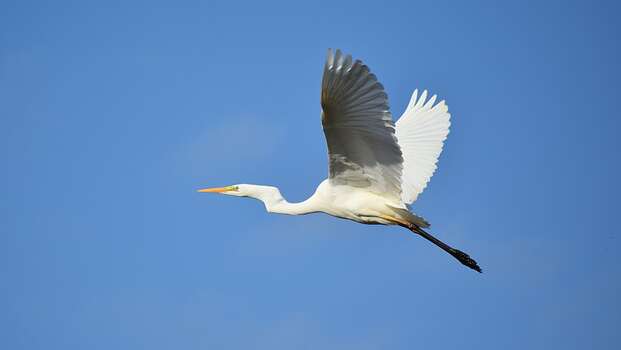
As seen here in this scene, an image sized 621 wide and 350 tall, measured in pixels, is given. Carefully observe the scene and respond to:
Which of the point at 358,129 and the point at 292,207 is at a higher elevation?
the point at 358,129

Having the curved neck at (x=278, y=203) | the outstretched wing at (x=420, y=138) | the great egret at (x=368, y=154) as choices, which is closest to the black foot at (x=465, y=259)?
the great egret at (x=368, y=154)

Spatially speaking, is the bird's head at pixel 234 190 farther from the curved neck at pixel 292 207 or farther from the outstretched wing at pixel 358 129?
the outstretched wing at pixel 358 129

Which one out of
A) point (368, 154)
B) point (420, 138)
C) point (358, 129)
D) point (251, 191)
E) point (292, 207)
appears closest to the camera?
point (358, 129)

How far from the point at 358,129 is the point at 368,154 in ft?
2.75

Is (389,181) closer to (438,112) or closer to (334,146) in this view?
(334,146)

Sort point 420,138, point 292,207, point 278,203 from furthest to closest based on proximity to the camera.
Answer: point 420,138, point 278,203, point 292,207

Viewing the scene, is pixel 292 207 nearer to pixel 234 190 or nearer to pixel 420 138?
pixel 234 190

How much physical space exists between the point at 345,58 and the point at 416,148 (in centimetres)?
493

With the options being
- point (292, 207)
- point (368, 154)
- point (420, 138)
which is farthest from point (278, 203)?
point (420, 138)

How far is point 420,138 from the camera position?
12.9 metres

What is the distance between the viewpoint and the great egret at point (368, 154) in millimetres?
8594

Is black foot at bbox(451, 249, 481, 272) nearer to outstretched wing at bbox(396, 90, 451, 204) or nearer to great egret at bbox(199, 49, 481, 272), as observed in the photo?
great egret at bbox(199, 49, 481, 272)

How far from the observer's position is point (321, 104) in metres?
8.91

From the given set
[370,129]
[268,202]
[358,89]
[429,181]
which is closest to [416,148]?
[429,181]
